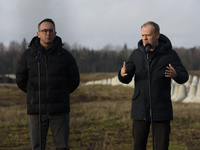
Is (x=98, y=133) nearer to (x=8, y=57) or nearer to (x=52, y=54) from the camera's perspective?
(x=52, y=54)

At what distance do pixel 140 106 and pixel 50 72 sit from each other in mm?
1292

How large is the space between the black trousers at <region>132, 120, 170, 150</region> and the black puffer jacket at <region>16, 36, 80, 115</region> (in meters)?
1.02

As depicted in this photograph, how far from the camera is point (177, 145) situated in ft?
25.0

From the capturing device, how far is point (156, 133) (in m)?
4.02

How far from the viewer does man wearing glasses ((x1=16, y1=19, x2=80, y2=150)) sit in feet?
13.6

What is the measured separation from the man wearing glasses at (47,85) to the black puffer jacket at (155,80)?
862mm

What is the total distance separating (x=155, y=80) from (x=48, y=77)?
143cm

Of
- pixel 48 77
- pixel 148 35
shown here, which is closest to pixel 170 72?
pixel 148 35

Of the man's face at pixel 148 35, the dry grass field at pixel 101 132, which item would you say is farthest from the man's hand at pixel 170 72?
the dry grass field at pixel 101 132

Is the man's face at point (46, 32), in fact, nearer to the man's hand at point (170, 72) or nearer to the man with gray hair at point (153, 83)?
the man with gray hair at point (153, 83)

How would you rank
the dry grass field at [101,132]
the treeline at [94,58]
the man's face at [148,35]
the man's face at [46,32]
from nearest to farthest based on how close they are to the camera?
the man's face at [148,35] < the man's face at [46,32] < the dry grass field at [101,132] < the treeline at [94,58]

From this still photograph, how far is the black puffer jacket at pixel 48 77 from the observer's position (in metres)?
4.16

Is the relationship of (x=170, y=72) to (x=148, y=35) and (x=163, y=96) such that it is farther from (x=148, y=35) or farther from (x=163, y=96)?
(x=148, y=35)

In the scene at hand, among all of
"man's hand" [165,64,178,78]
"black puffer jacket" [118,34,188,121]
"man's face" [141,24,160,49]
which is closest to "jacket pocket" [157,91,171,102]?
"black puffer jacket" [118,34,188,121]
